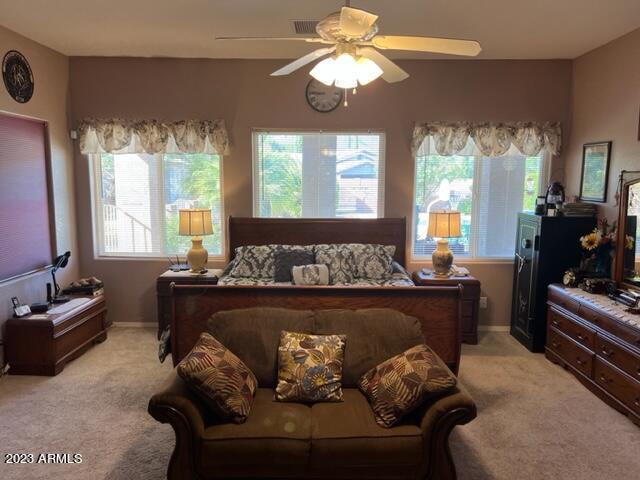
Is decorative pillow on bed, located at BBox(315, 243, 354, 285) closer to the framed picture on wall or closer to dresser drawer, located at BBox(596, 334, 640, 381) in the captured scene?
dresser drawer, located at BBox(596, 334, 640, 381)

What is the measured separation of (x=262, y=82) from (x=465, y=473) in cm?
385

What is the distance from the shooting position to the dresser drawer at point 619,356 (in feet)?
9.76

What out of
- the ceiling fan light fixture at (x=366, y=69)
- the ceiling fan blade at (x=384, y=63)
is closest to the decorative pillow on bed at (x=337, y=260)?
the ceiling fan blade at (x=384, y=63)

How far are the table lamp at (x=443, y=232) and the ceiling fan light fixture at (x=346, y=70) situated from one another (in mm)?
2401

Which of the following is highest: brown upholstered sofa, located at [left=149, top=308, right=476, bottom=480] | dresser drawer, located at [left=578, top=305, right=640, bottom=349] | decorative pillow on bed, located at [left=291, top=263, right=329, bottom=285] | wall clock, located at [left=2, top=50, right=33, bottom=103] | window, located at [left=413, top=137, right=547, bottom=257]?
wall clock, located at [left=2, top=50, right=33, bottom=103]

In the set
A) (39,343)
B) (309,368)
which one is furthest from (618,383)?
(39,343)

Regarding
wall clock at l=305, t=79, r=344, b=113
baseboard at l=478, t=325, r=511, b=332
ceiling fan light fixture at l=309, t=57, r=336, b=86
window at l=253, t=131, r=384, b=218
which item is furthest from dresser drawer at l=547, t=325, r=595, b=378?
wall clock at l=305, t=79, r=344, b=113

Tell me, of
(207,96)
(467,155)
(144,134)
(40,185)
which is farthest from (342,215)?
(40,185)

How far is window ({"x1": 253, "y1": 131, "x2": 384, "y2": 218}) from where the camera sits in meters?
4.74

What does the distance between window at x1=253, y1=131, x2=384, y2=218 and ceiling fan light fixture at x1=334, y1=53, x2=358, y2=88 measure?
2.45 meters

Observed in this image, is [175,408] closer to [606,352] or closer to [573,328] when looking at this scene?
[606,352]

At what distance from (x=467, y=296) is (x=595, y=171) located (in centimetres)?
161

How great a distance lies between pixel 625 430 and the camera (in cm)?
291

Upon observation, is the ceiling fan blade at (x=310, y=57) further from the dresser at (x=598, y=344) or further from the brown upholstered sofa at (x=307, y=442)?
the dresser at (x=598, y=344)
